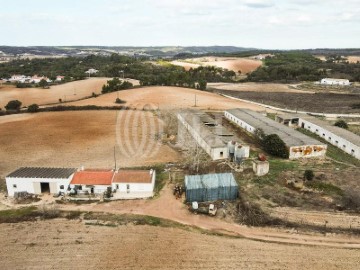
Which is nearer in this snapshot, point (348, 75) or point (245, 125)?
point (245, 125)

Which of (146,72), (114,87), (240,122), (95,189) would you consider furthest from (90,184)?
(146,72)

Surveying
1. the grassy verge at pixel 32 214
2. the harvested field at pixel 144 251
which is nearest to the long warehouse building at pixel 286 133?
the harvested field at pixel 144 251

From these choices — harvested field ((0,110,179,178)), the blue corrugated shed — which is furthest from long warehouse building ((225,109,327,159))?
harvested field ((0,110,179,178))

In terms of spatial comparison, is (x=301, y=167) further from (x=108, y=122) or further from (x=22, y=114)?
(x=22, y=114)

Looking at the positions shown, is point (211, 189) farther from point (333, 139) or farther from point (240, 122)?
point (240, 122)

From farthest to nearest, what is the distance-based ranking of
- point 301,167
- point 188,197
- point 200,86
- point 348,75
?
point 348,75 < point 200,86 < point 301,167 < point 188,197

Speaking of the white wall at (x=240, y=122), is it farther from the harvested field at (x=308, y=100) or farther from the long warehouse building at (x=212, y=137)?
the harvested field at (x=308, y=100)

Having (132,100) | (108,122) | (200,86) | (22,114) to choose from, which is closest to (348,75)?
(200,86)
